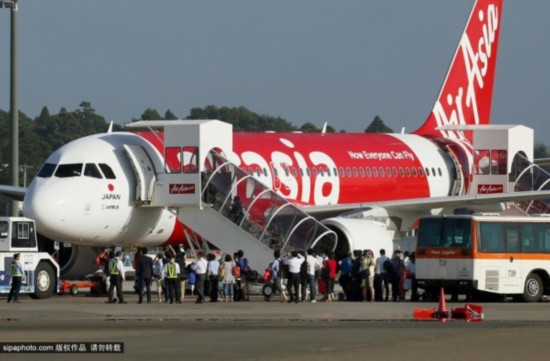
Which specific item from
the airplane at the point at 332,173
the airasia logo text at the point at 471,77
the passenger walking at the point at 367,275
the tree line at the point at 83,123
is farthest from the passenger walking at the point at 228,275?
the tree line at the point at 83,123

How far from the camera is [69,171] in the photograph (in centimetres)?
4022

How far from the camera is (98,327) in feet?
93.4

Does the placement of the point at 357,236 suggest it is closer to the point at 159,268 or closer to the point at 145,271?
the point at 159,268

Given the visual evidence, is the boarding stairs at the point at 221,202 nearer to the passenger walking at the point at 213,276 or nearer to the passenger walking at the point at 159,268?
the passenger walking at the point at 159,268

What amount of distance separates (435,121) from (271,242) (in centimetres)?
1676

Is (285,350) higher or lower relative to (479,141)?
lower

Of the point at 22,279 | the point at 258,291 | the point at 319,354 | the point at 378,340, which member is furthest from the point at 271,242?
the point at 319,354

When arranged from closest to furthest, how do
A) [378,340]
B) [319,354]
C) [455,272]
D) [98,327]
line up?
[319,354] → [378,340] → [98,327] → [455,272]

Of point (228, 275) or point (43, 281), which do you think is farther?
point (43, 281)

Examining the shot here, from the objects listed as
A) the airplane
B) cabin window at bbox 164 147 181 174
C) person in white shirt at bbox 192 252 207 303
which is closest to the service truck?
the airplane

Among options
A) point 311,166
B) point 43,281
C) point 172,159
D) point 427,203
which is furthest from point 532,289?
point 43,281

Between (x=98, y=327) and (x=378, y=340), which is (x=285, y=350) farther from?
(x=98, y=327)

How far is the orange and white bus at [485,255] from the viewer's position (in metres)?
38.4

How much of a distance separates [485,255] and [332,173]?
9.59 metres
